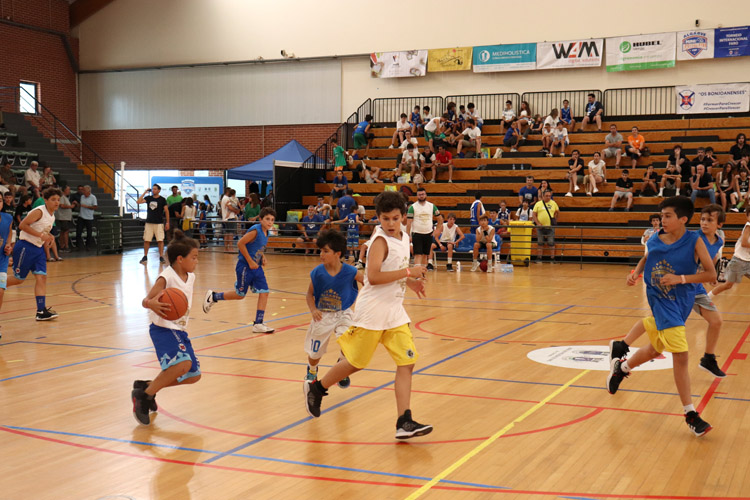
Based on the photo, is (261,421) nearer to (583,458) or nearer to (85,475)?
(85,475)

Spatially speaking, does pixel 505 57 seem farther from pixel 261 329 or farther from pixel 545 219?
pixel 261 329

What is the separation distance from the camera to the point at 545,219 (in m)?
19.8

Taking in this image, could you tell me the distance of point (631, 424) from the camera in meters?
5.52

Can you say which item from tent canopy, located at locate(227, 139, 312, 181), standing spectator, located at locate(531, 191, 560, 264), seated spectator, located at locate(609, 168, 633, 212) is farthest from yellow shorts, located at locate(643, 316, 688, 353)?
tent canopy, located at locate(227, 139, 312, 181)

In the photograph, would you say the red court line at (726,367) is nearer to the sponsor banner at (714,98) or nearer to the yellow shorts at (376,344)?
the yellow shorts at (376,344)

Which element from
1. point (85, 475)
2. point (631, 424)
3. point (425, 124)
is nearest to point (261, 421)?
point (85, 475)

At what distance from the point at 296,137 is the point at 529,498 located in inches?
1008

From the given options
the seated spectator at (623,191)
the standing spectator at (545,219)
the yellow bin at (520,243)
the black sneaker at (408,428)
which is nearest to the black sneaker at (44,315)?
the black sneaker at (408,428)

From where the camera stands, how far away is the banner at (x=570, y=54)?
24108 millimetres

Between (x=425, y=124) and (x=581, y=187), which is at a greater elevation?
(x=425, y=124)

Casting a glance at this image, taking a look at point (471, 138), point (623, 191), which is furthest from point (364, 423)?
point (471, 138)

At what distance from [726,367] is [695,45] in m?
18.1

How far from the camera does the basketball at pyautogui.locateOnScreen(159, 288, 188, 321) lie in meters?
5.48

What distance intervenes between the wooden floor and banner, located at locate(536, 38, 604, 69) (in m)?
15.9
